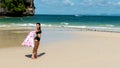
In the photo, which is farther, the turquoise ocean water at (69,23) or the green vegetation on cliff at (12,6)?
the green vegetation on cliff at (12,6)

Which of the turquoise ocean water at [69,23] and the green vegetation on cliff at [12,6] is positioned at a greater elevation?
the green vegetation on cliff at [12,6]

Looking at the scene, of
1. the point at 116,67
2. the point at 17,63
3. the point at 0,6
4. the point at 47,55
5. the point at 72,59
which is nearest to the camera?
the point at 116,67

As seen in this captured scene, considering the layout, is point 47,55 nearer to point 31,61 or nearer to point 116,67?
point 31,61

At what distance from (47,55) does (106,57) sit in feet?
8.08

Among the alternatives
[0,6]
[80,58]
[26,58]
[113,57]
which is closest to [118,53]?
[113,57]

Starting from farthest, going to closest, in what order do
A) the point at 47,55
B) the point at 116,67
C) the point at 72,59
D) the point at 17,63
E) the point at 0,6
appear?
the point at 0,6
the point at 47,55
the point at 72,59
the point at 17,63
the point at 116,67

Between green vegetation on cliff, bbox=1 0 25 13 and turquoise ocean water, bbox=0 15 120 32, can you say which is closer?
turquoise ocean water, bbox=0 15 120 32

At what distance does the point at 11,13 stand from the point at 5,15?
2.04 meters

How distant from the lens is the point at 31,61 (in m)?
12.3

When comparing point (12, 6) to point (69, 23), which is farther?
point (12, 6)

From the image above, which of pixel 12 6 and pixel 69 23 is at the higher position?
pixel 12 6

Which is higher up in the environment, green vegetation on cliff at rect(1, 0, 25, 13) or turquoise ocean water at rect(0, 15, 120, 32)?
green vegetation on cliff at rect(1, 0, 25, 13)

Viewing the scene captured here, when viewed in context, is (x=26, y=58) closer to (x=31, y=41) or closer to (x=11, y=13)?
(x=31, y=41)

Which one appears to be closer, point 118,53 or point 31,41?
point 31,41
